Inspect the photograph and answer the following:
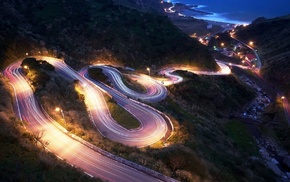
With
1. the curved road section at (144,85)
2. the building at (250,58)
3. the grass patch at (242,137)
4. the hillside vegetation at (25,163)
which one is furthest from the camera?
the building at (250,58)

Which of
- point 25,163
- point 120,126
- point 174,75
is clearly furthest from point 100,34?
point 25,163

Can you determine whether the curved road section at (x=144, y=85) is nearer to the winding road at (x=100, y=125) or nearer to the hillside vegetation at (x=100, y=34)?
the winding road at (x=100, y=125)

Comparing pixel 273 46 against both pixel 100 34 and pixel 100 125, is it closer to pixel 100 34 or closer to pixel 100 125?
pixel 100 34

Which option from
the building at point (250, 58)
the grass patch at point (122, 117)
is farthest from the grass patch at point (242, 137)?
the building at point (250, 58)

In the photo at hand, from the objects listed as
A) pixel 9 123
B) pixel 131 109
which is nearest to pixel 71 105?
pixel 131 109

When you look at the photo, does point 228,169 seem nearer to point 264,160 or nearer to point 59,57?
point 264,160

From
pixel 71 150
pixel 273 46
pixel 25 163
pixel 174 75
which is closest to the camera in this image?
pixel 25 163
